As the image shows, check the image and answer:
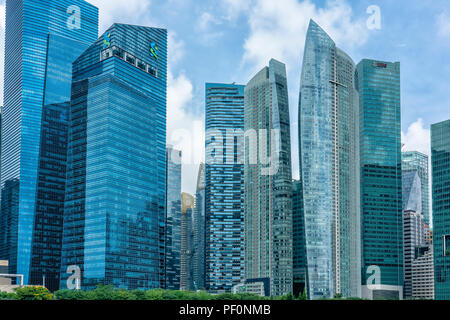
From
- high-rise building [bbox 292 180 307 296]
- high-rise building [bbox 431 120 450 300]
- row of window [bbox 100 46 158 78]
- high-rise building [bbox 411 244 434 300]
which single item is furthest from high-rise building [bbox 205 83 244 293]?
high-rise building [bbox 431 120 450 300]

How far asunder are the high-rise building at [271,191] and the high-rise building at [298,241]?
739 millimetres

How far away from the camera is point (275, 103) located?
10556 centimetres

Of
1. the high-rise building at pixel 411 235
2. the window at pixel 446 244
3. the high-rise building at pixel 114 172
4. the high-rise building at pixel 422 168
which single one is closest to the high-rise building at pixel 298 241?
the window at pixel 446 244

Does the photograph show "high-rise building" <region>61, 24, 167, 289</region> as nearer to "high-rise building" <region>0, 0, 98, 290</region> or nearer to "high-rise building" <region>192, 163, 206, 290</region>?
"high-rise building" <region>0, 0, 98, 290</region>

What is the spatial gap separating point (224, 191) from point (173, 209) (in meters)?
12.8

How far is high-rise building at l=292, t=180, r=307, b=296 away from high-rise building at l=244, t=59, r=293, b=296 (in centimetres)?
74

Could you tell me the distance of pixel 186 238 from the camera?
6166 inches

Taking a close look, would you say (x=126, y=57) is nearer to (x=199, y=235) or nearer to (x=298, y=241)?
(x=298, y=241)

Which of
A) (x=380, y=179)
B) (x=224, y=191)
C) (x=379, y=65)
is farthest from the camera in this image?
(x=224, y=191)

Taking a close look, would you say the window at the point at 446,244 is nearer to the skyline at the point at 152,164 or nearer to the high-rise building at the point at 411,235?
the skyline at the point at 152,164

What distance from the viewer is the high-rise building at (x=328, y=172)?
99.4 m

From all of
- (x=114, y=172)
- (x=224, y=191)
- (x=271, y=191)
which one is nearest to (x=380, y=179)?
(x=271, y=191)

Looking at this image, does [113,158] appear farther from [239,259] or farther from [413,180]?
[413,180]
